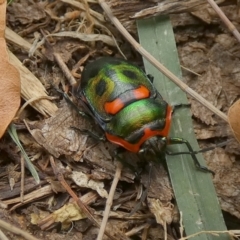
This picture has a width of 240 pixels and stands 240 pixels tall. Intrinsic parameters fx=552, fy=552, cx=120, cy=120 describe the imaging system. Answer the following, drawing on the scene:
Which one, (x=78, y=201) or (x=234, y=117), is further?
(x=78, y=201)

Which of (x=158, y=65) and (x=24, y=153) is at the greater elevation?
(x=158, y=65)

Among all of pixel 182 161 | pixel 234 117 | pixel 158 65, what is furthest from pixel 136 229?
pixel 158 65

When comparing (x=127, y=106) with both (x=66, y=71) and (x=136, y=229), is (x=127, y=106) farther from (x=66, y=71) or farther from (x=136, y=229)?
(x=136, y=229)

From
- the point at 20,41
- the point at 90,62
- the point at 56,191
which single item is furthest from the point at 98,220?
the point at 20,41

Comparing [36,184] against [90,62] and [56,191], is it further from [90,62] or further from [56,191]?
[90,62]

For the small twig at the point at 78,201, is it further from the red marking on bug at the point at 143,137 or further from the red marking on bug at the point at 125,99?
the red marking on bug at the point at 125,99

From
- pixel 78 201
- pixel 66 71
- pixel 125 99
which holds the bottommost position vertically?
pixel 78 201
